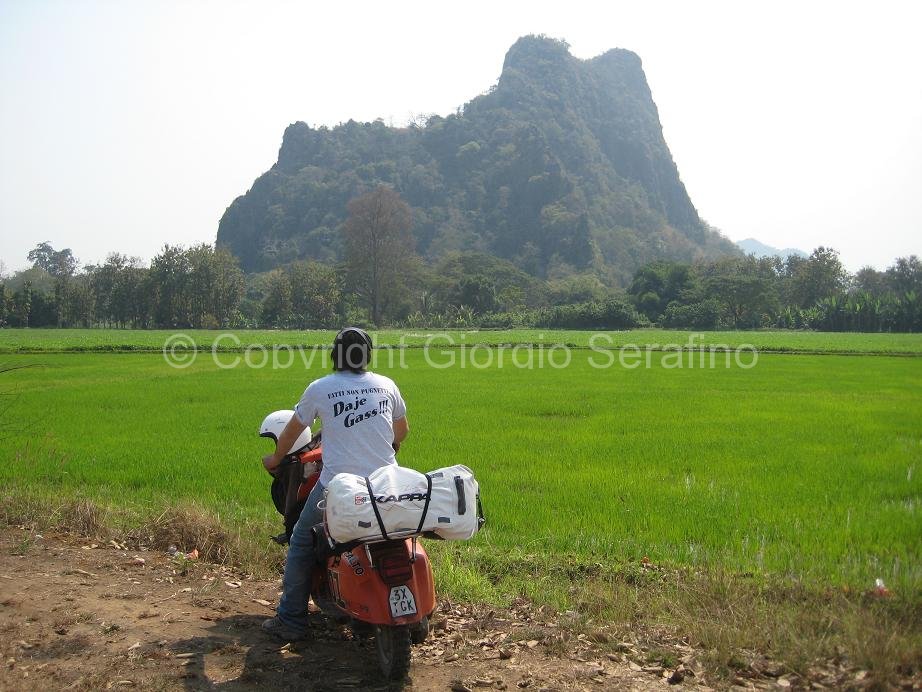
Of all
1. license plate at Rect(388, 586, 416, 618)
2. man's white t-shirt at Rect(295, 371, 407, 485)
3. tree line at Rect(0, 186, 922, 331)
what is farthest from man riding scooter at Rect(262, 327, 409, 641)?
tree line at Rect(0, 186, 922, 331)

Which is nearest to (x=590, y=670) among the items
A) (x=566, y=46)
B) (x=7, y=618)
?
(x=7, y=618)

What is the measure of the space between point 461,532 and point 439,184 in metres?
Result: 128

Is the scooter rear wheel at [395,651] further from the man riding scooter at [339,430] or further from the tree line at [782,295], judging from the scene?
the tree line at [782,295]

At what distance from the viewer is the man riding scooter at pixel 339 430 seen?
378 cm

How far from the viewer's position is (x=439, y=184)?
127625mm

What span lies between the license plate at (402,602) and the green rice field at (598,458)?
1394 millimetres

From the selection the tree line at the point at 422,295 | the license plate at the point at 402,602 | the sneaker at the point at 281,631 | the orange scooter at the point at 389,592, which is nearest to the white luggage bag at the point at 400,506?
the orange scooter at the point at 389,592

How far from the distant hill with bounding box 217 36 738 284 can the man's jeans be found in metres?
100.0

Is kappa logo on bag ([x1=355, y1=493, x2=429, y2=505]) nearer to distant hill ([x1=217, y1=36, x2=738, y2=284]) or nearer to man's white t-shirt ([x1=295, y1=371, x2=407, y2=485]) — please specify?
man's white t-shirt ([x1=295, y1=371, x2=407, y2=485])

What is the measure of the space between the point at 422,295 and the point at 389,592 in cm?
7694

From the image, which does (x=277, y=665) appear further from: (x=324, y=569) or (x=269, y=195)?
(x=269, y=195)

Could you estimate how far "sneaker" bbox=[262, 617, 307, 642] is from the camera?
387cm

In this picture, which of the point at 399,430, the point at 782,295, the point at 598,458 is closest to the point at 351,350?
the point at 399,430

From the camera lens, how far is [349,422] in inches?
149
